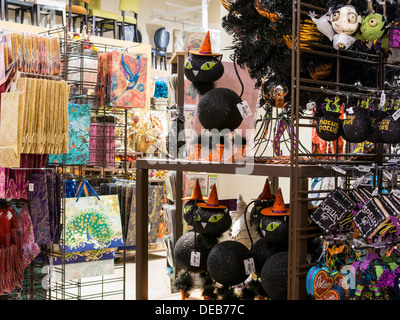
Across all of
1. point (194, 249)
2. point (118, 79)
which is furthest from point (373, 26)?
point (118, 79)

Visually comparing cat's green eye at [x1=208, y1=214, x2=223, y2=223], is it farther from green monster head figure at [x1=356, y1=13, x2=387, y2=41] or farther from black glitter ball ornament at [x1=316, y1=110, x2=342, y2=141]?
green monster head figure at [x1=356, y1=13, x2=387, y2=41]

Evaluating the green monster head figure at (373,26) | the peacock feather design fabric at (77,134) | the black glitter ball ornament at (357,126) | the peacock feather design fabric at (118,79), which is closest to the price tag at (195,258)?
the black glitter ball ornament at (357,126)

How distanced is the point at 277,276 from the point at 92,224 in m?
2.12

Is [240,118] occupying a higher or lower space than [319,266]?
higher

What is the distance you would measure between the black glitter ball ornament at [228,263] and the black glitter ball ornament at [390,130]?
0.64m

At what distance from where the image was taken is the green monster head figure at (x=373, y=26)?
147 centimetres

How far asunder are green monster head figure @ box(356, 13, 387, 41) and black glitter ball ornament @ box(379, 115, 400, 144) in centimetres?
24

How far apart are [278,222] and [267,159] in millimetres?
212

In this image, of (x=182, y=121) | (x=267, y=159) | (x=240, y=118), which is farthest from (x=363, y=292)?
(x=182, y=121)

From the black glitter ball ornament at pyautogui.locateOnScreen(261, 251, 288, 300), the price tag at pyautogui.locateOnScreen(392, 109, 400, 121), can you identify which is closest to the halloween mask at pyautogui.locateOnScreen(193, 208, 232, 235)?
the black glitter ball ornament at pyautogui.locateOnScreen(261, 251, 288, 300)

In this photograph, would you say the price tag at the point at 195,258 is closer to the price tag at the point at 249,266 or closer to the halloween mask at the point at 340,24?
the price tag at the point at 249,266

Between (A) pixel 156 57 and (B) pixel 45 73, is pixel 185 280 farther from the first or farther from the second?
(A) pixel 156 57

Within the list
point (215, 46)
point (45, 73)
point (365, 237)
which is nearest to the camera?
point (365, 237)
